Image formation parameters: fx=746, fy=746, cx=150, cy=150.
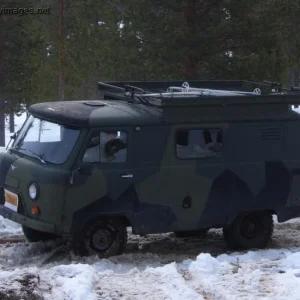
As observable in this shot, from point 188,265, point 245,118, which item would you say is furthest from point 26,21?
point 188,265

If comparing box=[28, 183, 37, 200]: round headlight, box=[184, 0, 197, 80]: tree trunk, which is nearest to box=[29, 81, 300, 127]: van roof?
box=[28, 183, 37, 200]: round headlight

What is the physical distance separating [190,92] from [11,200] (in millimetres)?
3002

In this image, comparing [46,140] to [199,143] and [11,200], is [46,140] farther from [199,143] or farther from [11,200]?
[199,143]

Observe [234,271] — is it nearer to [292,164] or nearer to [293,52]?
[292,164]

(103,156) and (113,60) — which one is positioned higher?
(113,60)

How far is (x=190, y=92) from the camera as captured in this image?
10.8m

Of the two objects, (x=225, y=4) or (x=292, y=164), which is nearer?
(x=292, y=164)

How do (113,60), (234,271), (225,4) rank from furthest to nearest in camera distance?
(113,60), (225,4), (234,271)

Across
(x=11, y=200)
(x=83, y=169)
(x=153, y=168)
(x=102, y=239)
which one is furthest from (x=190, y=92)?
(x=11, y=200)

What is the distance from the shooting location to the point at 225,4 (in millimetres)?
21219

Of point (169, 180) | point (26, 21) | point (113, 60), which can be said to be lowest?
point (169, 180)

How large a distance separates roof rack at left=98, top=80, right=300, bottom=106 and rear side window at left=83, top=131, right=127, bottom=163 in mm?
748

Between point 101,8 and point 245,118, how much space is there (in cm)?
2171

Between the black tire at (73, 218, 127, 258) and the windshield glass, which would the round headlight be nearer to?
the windshield glass
